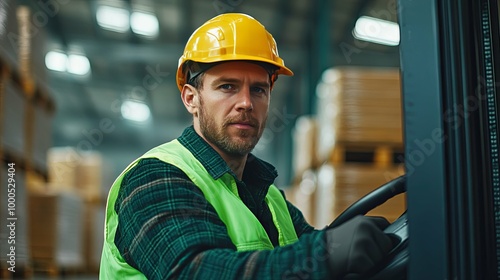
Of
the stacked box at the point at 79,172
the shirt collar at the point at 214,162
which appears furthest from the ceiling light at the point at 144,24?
the shirt collar at the point at 214,162

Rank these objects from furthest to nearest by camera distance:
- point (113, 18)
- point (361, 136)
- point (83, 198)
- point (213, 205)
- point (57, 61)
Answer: point (57, 61) → point (113, 18) → point (83, 198) → point (361, 136) → point (213, 205)

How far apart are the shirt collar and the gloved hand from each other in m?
0.54

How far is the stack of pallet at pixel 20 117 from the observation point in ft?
17.4

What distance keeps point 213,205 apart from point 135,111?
18133mm

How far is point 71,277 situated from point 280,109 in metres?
11.1

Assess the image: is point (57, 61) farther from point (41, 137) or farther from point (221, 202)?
point (221, 202)

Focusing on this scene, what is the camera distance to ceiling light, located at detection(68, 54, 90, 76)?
1552 cm

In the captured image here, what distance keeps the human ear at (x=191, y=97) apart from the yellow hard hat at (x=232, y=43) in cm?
9

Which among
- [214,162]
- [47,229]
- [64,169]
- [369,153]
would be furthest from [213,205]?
[64,169]

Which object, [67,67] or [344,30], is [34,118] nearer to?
[344,30]

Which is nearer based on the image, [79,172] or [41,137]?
[41,137]

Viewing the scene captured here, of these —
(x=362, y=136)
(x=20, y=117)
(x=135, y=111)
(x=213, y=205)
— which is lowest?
(x=213, y=205)

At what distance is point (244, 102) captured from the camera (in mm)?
2031

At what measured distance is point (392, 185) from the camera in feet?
6.42
